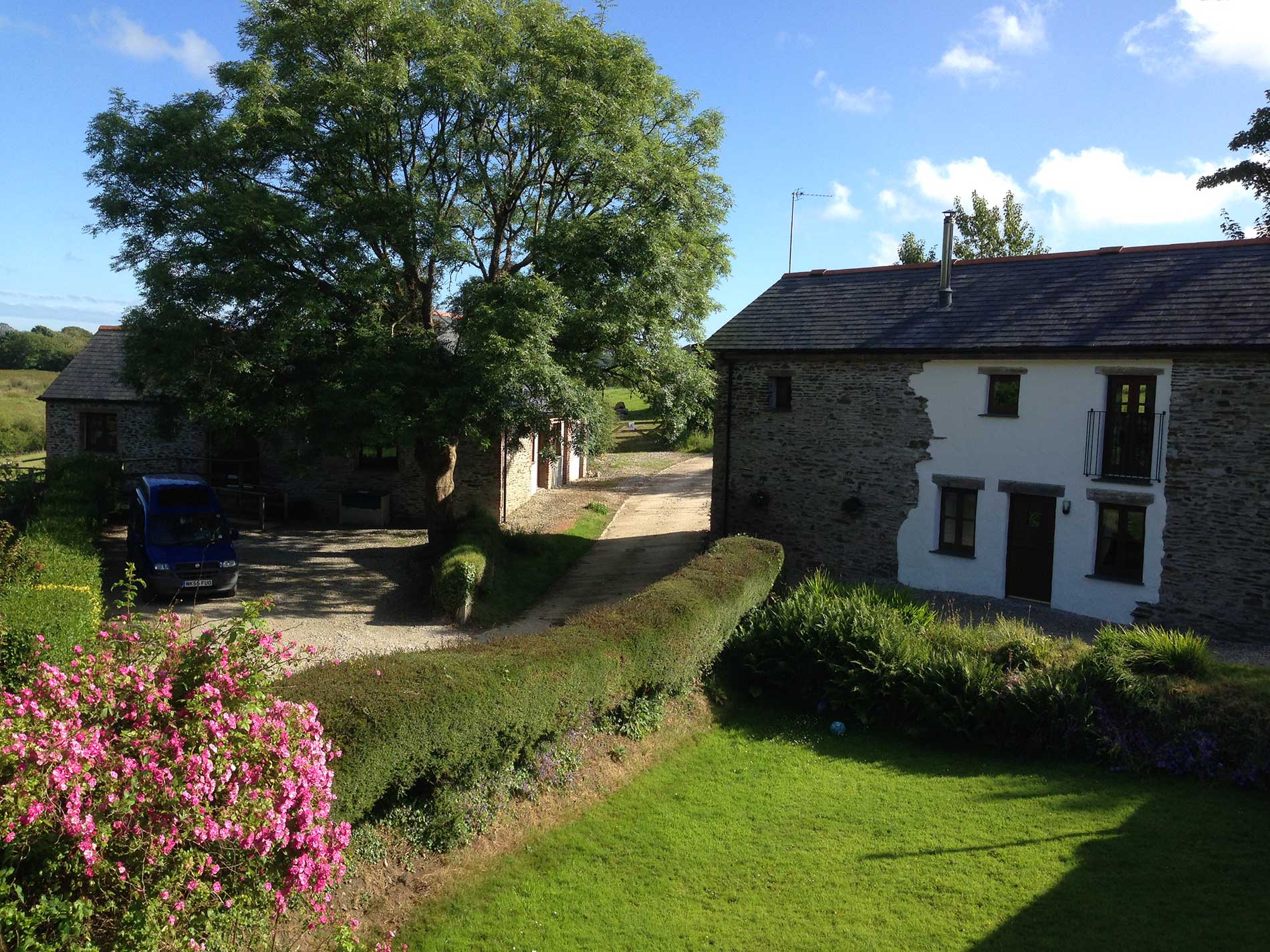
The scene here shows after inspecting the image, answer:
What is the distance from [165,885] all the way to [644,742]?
6475 millimetres

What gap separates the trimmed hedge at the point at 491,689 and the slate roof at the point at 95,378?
67.4 ft

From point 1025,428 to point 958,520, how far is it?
7.79ft

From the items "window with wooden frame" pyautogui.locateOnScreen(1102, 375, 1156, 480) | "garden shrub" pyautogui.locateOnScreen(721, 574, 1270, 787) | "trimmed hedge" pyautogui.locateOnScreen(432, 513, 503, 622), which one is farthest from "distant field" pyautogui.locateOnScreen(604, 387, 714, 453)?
"garden shrub" pyautogui.locateOnScreen(721, 574, 1270, 787)

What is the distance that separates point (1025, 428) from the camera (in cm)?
1780

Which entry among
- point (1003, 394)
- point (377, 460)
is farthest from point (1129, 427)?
point (377, 460)

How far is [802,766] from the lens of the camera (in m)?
10.9

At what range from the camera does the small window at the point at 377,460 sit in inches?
1019

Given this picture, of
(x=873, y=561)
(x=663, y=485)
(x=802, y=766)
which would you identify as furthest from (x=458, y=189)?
(x=663, y=485)

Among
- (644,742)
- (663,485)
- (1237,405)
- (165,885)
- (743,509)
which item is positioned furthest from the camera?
(663,485)

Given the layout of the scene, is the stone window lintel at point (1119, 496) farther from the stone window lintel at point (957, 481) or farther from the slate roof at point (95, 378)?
the slate roof at point (95, 378)

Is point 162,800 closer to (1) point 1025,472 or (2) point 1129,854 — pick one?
(2) point 1129,854

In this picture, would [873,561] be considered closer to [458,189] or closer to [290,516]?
[458,189]

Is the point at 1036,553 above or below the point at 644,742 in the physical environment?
above

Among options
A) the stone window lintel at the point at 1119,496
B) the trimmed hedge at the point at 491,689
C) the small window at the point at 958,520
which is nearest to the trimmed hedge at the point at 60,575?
the trimmed hedge at the point at 491,689
